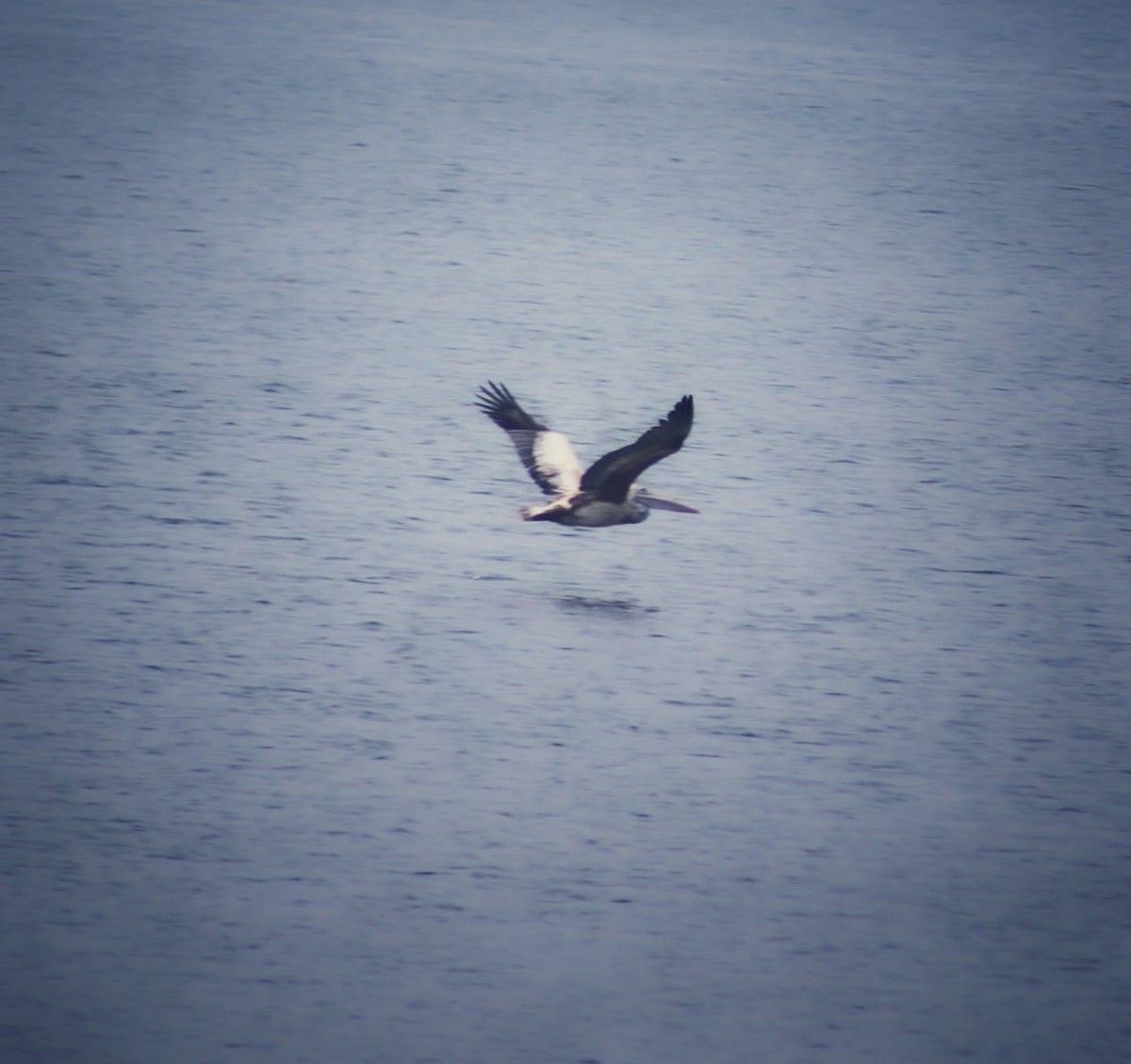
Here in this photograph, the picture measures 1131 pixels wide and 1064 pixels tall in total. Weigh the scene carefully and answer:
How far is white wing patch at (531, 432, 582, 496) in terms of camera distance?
5.76m

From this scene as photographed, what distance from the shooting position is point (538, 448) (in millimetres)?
5996

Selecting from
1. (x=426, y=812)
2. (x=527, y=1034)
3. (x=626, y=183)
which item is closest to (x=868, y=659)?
(x=426, y=812)

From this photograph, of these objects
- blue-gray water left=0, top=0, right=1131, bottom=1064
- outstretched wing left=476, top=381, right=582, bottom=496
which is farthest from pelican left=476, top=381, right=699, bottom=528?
blue-gray water left=0, top=0, right=1131, bottom=1064

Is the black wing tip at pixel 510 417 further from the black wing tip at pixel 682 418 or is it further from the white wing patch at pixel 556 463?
the black wing tip at pixel 682 418

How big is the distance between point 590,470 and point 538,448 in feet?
1.64

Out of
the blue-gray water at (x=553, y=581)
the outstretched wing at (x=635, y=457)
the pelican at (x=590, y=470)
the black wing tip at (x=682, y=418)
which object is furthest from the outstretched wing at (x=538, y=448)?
the black wing tip at (x=682, y=418)

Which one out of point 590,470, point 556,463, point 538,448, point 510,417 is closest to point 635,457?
point 590,470

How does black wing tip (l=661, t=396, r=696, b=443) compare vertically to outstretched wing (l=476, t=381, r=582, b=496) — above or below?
above

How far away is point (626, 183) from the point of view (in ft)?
32.4

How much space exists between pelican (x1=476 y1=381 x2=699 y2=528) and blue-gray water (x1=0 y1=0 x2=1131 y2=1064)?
0.87ft

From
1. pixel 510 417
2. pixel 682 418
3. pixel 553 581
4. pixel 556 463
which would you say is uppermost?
pixel 682 418

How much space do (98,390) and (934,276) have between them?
4425mm

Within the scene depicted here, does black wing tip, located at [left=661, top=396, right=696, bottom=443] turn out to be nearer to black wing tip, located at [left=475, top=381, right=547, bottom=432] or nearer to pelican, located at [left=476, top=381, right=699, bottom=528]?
pelican, located at [left=476, top=381, right=699, bottom=528]

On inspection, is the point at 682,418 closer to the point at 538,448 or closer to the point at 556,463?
the point at 556,463
